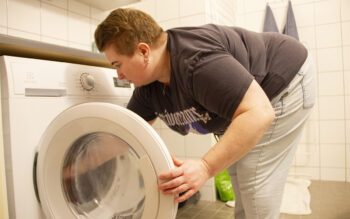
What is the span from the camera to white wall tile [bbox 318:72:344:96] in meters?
2.04

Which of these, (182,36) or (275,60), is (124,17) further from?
(275,60)

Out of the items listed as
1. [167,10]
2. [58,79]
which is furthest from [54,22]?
[58,79]

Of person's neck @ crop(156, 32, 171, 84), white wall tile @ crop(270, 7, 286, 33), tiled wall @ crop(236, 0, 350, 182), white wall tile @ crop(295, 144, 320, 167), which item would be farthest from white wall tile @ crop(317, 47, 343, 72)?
person's neck @ crop(156, 32, 171, 84)

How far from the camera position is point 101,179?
0.92 m

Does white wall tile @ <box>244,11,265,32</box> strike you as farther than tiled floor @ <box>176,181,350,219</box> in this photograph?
Yes

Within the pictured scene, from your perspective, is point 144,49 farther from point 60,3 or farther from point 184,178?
point 60,3

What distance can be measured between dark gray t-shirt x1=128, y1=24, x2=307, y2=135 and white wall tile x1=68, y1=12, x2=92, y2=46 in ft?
2.88

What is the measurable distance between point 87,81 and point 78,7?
936 millimetres

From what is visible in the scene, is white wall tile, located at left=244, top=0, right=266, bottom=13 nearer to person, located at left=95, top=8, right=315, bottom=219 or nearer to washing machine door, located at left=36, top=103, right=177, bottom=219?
person, located at left=95, top=8, right=315, bottom=219

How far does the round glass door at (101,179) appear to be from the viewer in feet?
2.64

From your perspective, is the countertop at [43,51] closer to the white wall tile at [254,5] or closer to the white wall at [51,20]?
the white wall at [51,20]

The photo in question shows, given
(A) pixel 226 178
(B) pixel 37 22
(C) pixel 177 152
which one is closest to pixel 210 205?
(A) pixel 226 178

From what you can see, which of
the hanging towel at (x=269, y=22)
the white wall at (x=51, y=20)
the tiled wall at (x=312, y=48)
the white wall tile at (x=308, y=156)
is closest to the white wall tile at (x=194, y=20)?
the tiled wall at (x=312, y=48)

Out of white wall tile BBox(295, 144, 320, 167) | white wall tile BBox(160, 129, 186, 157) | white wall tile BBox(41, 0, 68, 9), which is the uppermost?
white wall tile BBox(41, 0, 68, 9)
